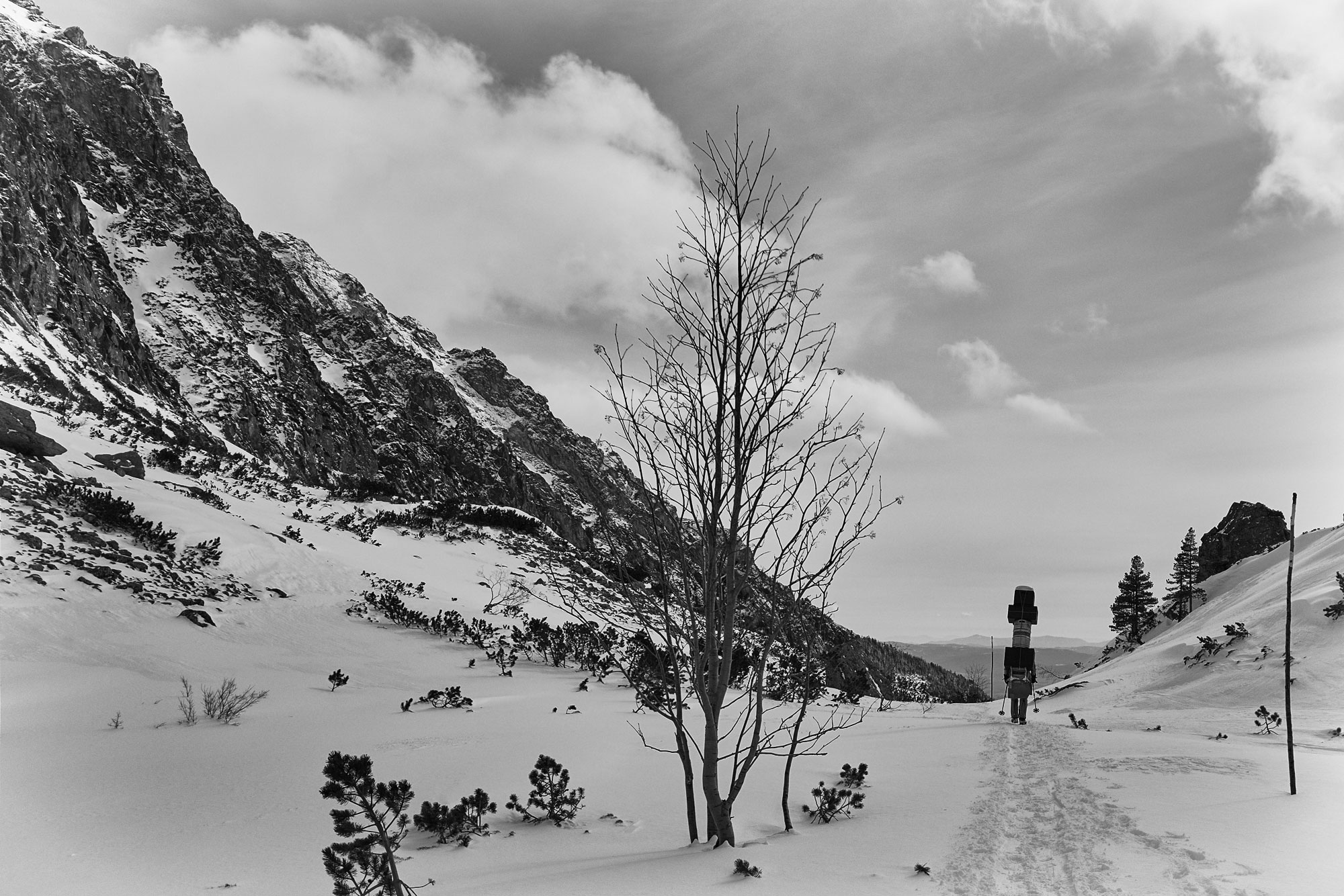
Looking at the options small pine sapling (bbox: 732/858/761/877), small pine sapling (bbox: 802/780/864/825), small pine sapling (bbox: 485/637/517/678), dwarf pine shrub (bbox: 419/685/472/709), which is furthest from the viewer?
small pine sapling (bbox: 485/637/517/678)

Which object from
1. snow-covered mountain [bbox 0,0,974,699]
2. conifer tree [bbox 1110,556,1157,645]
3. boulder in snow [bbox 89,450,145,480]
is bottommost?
conifer tree [bbox 1110,556,1157,645]

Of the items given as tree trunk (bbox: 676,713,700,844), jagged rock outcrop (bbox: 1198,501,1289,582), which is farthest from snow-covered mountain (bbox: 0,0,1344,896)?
jagged rock outcrop (bbox: 1198,501,1289,582)

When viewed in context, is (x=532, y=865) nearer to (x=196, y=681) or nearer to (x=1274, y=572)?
(x=196, y=681)

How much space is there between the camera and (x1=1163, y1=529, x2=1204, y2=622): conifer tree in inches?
1448

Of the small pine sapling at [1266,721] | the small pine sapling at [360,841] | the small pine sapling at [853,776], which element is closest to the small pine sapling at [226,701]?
the small pine sapling at [360,841]

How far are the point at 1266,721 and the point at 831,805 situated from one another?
313 inches

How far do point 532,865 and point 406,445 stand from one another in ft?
224

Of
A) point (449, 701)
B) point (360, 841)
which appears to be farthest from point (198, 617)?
point (360, 841)

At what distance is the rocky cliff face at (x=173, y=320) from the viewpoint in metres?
36.2

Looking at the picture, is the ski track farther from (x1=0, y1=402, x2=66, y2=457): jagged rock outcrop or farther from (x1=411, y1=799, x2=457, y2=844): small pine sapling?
Result: (x1=0, y1=402, x2=66, y2=457): jagged rock outcrop

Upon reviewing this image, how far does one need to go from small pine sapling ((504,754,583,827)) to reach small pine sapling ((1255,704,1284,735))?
9.71m

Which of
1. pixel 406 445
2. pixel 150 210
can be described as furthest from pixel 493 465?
pixel 150 210

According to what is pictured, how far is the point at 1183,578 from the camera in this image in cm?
4434

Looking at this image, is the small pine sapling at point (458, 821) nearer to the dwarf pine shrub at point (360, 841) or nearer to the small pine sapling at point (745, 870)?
the dwarf pine shrub at point (360, 841)
